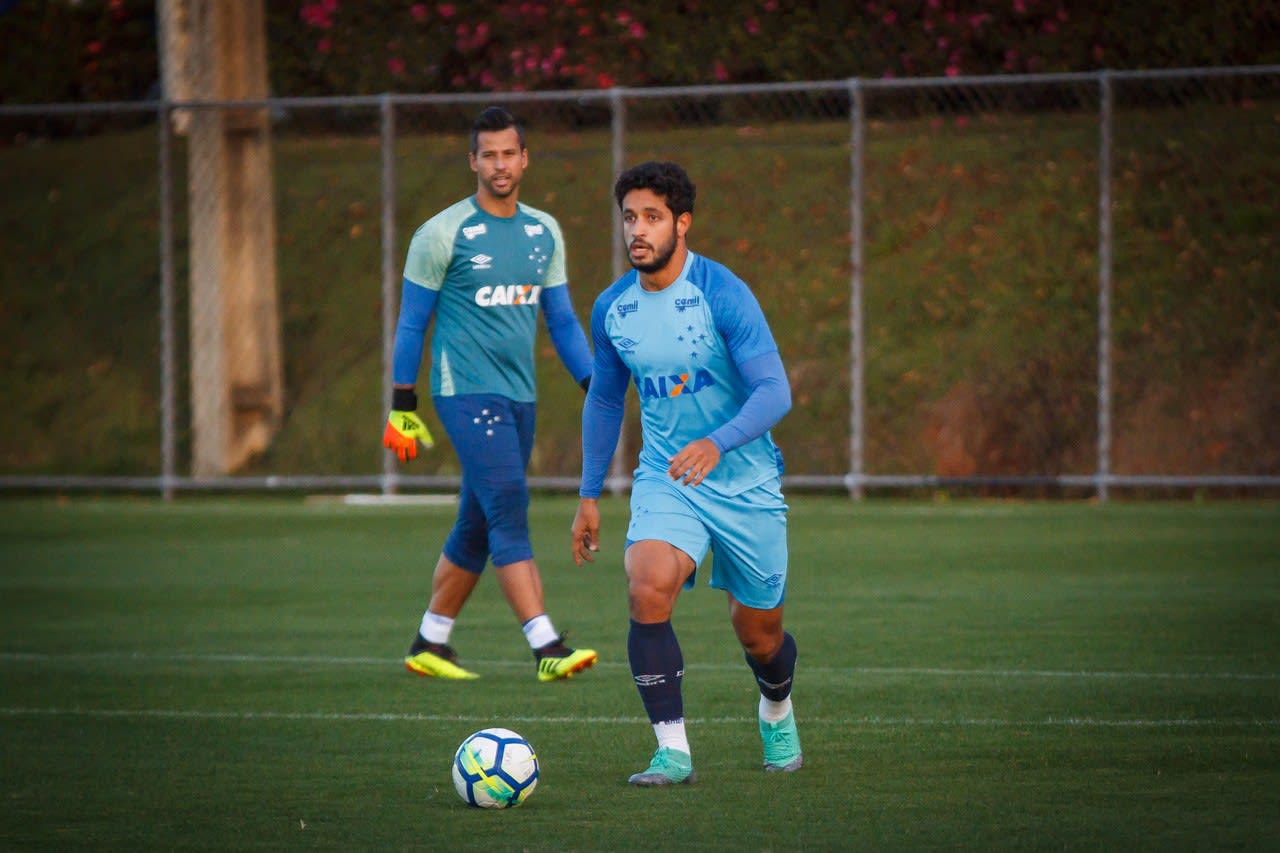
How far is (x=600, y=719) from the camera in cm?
791

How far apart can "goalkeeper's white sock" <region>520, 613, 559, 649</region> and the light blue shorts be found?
2335 millimetres

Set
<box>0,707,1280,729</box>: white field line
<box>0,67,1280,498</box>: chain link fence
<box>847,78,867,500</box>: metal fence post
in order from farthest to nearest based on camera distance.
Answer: <box>0,67,1280,498</box>: chain link fence → <box>847,78,867,500</box>: metal fence post → <box>0,707,1280,729</box>: white field line

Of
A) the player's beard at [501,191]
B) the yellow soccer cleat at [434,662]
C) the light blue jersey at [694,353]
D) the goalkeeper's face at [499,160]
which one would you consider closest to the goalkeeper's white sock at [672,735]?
the light blue jersey at [694,353]

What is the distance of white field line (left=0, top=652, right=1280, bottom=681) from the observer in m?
8.62

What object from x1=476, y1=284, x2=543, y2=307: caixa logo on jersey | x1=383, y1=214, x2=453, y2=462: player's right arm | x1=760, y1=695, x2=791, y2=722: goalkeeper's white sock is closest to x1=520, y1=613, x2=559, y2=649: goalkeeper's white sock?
x1=383, y1=214, x2=453, y2=462: player's right arm

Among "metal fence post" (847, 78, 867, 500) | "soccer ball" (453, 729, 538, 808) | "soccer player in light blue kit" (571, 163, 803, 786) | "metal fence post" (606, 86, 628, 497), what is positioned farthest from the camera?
"metal fence post" (606, 86, 628, 497)

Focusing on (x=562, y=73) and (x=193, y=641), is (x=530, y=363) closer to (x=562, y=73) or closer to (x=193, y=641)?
(x=193, y=641)

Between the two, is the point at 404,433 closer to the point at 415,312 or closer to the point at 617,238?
the point at 415,312

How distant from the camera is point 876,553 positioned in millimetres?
13500

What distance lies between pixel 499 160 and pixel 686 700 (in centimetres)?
239

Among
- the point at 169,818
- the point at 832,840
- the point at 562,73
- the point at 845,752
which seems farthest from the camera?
the point at 562,73

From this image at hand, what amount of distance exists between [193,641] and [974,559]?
5.07 meters

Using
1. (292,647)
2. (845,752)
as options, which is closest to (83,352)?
(292,647)

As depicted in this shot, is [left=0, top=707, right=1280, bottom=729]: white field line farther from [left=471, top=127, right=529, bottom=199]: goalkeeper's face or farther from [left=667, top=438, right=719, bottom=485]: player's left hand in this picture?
[left=471, top=127, right=529, bottom=199]: goalkeeper's face
